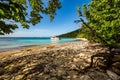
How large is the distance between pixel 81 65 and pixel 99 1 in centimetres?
991

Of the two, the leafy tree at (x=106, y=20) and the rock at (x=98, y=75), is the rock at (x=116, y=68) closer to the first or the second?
the rock at (x=98, y=75)

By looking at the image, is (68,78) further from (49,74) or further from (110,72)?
(110,72)

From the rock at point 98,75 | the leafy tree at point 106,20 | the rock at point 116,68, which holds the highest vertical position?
the leafy tree at point 106,20

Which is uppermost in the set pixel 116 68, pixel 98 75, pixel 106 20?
pixel 106 20

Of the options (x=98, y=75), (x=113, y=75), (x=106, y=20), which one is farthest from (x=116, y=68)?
(x=106, y=20)

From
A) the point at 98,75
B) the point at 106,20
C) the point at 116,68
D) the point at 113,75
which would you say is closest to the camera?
the point at 113,75

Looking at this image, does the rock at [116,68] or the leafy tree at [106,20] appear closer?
the rock at [116,68]

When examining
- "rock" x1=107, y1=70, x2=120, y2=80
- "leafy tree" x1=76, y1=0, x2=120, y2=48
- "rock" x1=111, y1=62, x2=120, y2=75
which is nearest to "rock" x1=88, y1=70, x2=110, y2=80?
"rock" x1=107, y1=70, x2=120, y2=80

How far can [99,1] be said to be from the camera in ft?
60.9

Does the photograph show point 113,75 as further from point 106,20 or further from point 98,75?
point 106,20

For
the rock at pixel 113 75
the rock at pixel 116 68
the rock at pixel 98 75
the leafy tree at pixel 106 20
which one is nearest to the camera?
the rock at pixel 113 75

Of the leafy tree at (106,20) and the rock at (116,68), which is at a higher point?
the leafy tree at (106,20)

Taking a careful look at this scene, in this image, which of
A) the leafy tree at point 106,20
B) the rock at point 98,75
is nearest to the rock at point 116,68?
the rock at point 98,75

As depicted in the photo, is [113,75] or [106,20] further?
[106,20]
